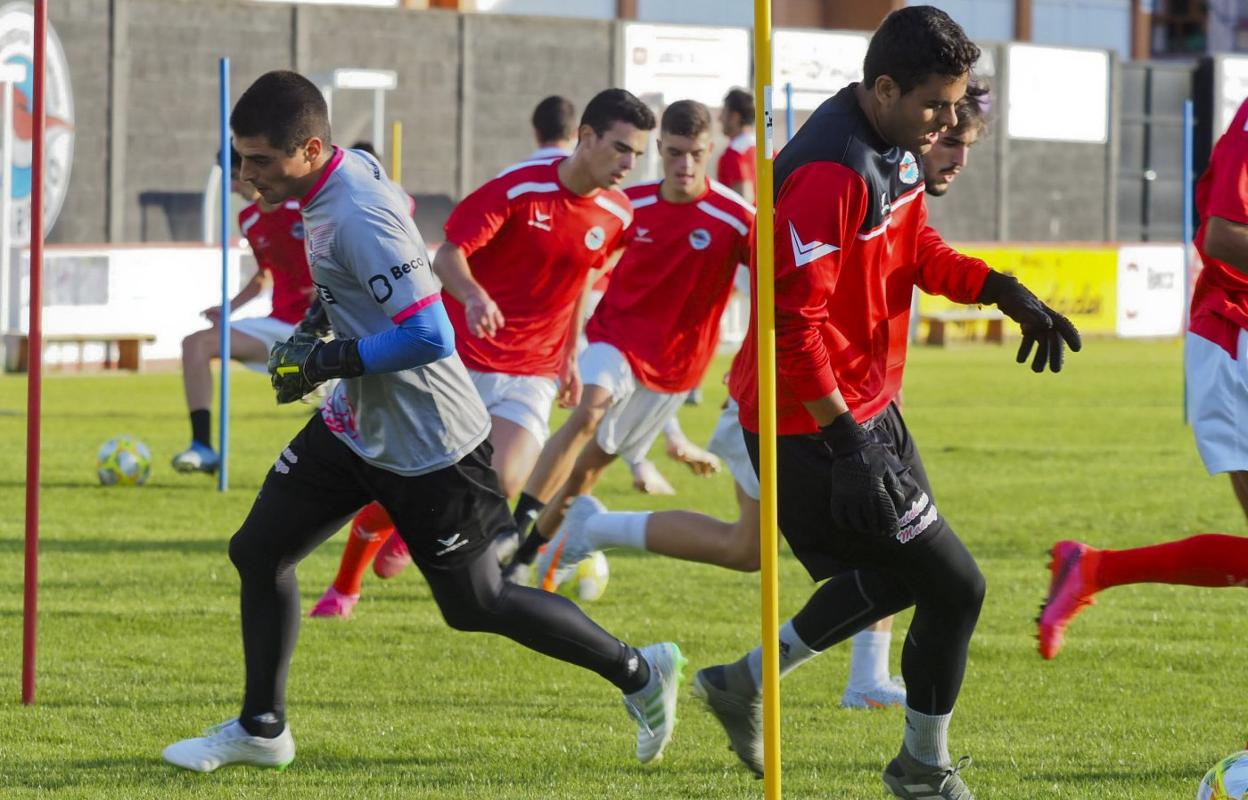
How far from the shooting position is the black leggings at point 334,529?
5.31m

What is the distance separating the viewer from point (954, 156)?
18.1 ft

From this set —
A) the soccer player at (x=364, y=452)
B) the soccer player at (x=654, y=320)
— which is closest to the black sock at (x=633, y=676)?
the soccer player at (x=364, y=452)

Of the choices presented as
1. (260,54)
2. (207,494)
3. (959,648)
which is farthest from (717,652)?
(260,54)

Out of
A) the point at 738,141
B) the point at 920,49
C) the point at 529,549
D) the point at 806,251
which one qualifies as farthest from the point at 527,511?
the point at 738,141

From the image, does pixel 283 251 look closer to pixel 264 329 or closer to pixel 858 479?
pixel 264 329

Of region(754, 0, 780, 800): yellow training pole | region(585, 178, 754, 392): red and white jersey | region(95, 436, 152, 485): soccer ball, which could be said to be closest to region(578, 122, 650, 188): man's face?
region(585, 178, 754, 392): red and white jersey

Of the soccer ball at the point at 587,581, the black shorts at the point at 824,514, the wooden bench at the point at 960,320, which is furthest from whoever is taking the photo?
the wooden bench at the point at 960,320

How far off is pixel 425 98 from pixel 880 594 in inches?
954

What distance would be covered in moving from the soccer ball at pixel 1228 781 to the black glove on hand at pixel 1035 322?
1061 millimetres

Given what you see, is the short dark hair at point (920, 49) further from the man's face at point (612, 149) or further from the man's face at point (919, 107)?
the man's face at point (612, 149)

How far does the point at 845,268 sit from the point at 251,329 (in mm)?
7988

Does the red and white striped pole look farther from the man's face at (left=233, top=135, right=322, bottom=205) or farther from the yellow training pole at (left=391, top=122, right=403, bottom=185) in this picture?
the yellow training pole at (left=391, top=122, right=403, bottom=185)

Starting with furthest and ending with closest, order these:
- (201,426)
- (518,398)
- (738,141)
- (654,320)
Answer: (738,141) < (201,426) < (654,320) < (518,398)

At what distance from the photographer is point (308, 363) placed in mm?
5059
